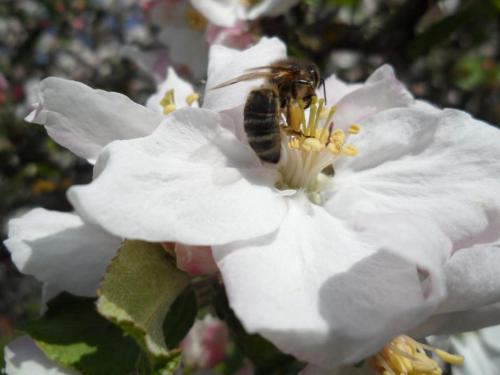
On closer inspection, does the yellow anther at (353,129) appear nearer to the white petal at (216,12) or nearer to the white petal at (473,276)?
the white petal at (473,276)

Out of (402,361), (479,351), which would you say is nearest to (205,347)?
(479,351)

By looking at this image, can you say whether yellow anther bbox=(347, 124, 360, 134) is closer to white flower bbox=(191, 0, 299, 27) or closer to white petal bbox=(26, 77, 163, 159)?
white petal bbox=(26, 77, 163, 159)

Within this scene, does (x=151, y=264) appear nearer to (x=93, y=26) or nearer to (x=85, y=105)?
(x=85, y=105)

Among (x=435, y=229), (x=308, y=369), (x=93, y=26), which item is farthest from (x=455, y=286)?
(x=93, y=26)

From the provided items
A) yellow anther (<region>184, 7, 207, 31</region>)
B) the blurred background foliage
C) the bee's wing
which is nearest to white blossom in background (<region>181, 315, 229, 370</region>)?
the blurred background foliage

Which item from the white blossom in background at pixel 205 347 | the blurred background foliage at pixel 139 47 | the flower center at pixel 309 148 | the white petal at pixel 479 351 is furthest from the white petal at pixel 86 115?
the white blossom in background at pixel 205 347
